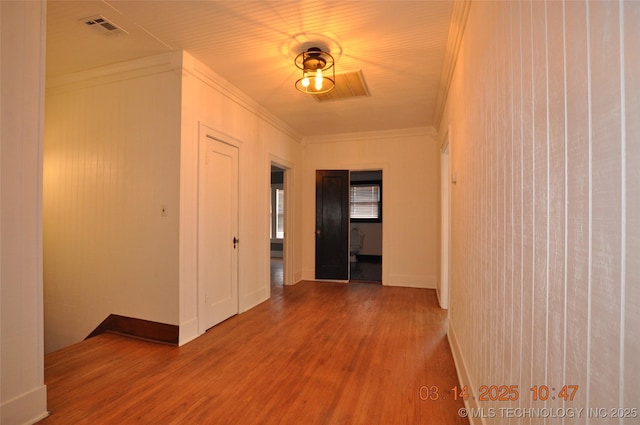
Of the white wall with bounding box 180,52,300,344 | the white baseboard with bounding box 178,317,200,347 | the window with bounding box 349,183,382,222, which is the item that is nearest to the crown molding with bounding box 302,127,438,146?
the white wall with bounding box 180,52,300,344

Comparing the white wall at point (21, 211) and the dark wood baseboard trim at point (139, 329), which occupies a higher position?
the white wall at point (21, 211)

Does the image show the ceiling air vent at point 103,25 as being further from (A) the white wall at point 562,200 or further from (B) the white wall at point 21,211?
(A) the white wall at point 562,200

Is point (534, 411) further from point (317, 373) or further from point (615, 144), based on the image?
point (317, 373)

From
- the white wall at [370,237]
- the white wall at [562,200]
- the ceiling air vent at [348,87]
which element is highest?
the ceiling air vent at [348,87]

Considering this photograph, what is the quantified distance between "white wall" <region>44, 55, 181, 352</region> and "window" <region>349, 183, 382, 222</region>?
19.9 ft

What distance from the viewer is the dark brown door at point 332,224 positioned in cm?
584

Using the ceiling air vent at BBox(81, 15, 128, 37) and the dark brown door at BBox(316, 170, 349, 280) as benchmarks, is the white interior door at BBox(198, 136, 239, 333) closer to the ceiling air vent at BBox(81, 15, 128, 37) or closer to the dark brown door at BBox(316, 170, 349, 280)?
the ceiling air vent at BBox(81, 15, 128, 37)

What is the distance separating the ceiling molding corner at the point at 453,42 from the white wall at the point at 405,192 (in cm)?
160

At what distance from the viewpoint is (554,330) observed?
870mm

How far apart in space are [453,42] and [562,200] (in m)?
2.37

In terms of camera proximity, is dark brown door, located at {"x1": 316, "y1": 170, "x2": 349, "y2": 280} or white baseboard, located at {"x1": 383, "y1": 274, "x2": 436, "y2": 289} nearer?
white baseboard, located at {"x1": 383, "y1": 274, "x2": 436, "y2": 289}

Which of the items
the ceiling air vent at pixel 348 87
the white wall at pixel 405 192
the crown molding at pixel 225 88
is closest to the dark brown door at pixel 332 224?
the white wall at pixel 405 192

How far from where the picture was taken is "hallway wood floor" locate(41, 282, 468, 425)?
1943mm

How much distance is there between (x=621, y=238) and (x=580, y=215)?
0.16m
